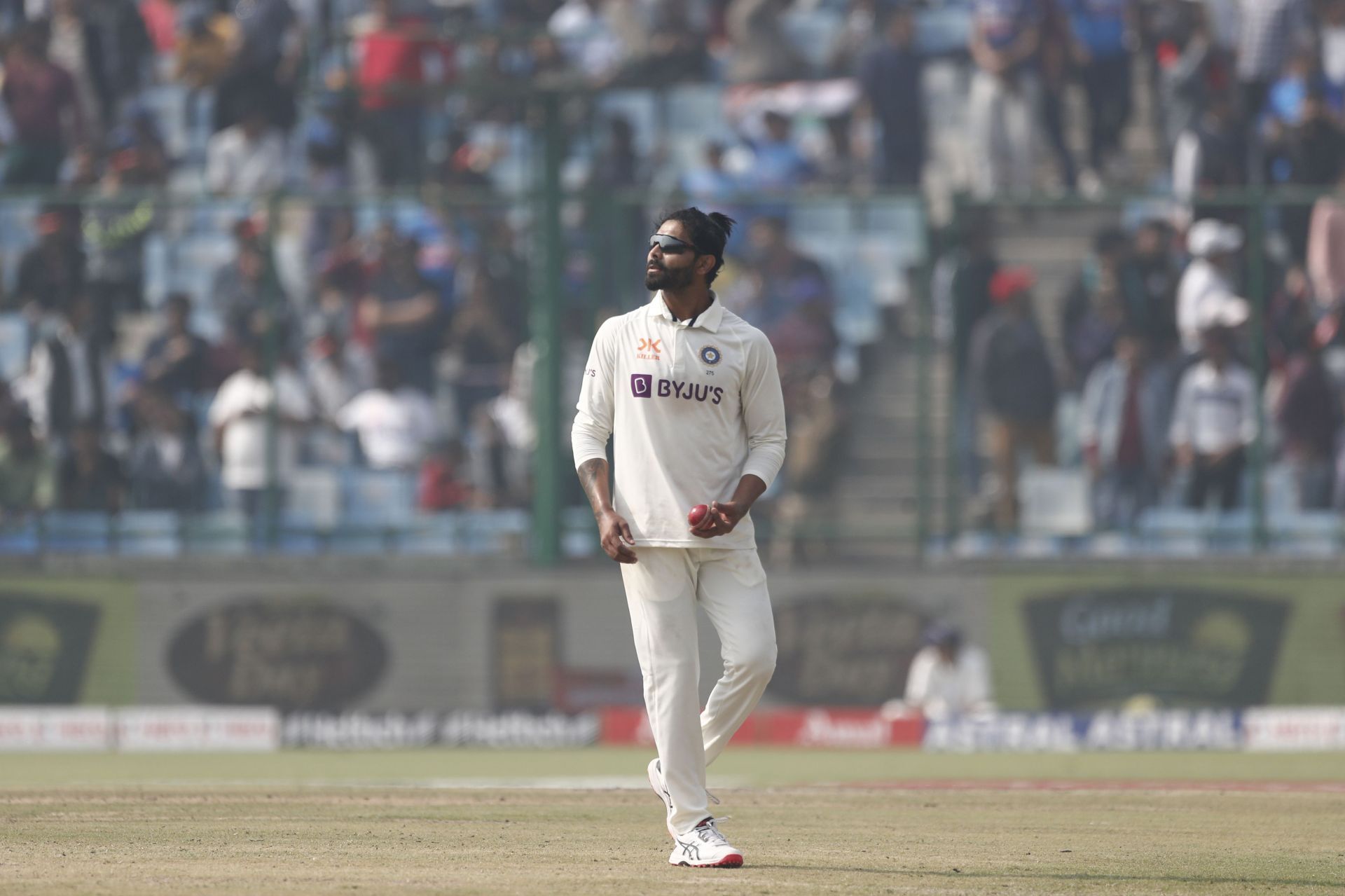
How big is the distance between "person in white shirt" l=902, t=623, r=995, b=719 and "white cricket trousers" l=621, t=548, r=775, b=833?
890 cm

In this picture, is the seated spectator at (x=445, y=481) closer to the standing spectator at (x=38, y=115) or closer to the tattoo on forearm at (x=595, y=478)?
the standing spectator at (x=38, y=115)

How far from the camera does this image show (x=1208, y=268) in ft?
55.0

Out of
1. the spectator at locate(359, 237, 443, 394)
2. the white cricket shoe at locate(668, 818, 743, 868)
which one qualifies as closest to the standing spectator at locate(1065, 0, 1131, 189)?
the spectator at locate(359, 237, 443, 394)

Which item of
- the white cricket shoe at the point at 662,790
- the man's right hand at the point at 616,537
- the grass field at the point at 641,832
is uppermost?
the man's right hand at the point at 616,537

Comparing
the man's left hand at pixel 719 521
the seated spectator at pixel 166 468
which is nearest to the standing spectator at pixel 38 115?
the seated spectator at pixel 166 468

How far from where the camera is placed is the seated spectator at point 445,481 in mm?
16719

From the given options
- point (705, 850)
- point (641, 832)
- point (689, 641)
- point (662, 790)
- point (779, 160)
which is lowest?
point (641, 832)

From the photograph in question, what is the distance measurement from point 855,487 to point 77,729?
608 cm

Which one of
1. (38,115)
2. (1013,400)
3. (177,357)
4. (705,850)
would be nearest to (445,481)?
(177,357)

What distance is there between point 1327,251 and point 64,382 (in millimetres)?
9739

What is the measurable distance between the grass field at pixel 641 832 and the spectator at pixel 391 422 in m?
3.86

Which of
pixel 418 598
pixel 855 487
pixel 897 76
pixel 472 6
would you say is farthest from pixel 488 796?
pixel 472 6

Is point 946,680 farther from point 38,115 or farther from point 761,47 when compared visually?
point 38,115

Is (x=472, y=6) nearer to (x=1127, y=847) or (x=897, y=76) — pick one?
(x=897, y=76)
